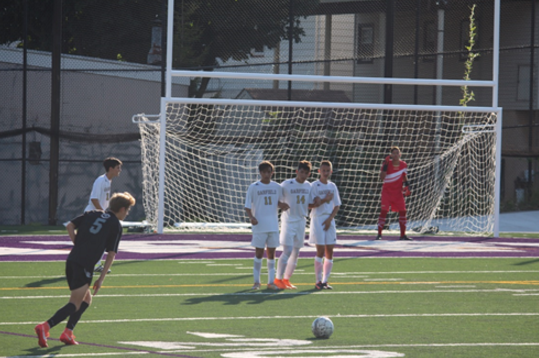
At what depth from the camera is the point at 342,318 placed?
8.46 m

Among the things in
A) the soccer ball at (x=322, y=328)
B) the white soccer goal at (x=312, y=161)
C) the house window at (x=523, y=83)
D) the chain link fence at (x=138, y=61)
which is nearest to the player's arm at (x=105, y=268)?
the soccer ball at (x=322, y=328)

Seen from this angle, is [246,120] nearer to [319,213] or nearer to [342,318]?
[319,213]

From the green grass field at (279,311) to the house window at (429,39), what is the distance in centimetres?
1322

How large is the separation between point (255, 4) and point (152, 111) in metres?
4.37

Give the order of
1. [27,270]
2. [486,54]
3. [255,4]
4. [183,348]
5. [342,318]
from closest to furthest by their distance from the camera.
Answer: [183,348] → [342,318] → [27,270] → [255,4] → [486,54]

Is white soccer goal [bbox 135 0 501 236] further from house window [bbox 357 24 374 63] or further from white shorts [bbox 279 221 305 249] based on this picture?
white shorts [bbox 279 221 305 249]

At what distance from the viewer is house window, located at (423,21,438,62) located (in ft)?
82.5

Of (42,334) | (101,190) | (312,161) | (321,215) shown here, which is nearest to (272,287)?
(321,215)

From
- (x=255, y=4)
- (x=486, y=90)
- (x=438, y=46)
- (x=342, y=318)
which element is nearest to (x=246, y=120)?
(x=255, y=4)

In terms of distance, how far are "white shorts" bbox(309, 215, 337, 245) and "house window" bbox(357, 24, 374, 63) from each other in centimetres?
1410

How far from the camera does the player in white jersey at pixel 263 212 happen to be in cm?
1041

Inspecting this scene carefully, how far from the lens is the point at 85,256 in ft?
22.8

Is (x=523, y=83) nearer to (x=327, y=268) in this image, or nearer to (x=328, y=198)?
(x=328, y=198)

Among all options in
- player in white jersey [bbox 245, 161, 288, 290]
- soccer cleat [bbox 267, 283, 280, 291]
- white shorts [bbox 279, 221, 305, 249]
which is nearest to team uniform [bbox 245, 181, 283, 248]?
player in white jersey [bbox 245, 161, 288, 290]
